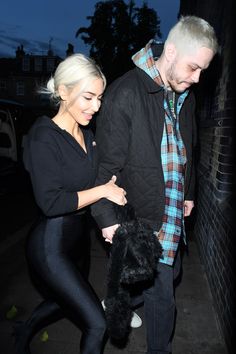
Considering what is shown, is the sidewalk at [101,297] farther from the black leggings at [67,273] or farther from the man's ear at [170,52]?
the man's ear at [170,52]

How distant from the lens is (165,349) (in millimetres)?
2609

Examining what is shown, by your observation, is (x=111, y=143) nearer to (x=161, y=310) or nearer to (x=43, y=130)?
(x=43, y=130)

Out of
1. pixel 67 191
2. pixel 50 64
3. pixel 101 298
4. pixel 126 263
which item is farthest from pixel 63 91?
pixel 50 64

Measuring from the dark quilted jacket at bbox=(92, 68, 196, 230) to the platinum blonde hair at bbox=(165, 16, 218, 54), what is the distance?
0.98 ft

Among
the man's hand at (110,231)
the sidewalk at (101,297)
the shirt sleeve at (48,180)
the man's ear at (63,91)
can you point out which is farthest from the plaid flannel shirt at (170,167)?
the sidewalk at (101,297)

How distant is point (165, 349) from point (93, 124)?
1.71 meters

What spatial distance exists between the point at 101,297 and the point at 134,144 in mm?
2240

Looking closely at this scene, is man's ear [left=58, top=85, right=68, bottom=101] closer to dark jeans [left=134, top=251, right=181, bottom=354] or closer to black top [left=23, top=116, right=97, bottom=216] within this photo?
black top [left=23, top=116, right=97, bottom=216]

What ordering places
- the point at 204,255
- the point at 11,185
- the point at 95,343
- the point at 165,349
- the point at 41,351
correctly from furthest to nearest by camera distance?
the point at 11,185 → the point at 204,255 → the point at 41,351 → the point at 165,349 → the point at 95,343

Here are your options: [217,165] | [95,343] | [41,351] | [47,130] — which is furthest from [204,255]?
[47,130]

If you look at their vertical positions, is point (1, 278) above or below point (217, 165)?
below

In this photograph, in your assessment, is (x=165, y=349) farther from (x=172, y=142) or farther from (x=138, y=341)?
(x=172, y=142)

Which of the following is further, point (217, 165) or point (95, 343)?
point (217, 165)

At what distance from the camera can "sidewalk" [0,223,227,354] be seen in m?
3.10
